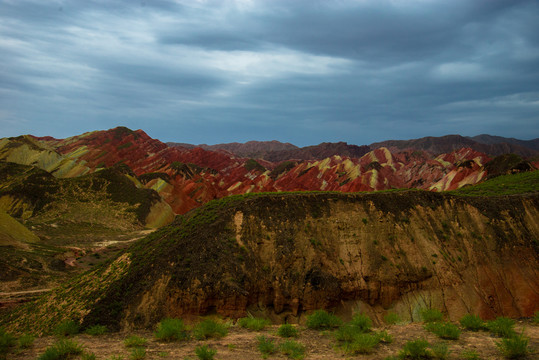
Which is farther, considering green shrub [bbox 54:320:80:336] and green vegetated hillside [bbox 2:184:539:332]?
green vegetated hillside [bbox 2:184:539:332]

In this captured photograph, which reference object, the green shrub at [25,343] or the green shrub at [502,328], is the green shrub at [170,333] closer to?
the green shrub at [25,343]

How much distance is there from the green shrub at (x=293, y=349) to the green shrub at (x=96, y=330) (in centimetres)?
869

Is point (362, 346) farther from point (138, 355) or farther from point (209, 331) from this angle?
point (138, 355)

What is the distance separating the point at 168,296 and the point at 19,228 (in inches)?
1496

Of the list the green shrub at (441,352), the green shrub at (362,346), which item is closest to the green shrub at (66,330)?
the green shrub at (362,346)

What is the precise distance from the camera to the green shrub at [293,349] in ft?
35.5

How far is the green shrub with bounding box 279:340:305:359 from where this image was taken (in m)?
10.8

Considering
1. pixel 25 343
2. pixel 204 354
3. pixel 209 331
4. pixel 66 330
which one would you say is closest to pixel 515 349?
pixel 204 354

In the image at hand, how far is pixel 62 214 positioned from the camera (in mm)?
64625

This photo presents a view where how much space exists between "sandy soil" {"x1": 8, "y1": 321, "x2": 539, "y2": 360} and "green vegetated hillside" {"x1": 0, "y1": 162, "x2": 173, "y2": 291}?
88.0 feet

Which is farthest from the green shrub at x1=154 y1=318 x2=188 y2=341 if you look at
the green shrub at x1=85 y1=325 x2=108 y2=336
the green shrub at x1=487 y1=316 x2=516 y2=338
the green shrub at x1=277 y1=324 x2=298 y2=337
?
the green shrub at x1=487 y1=316 x2=516 y2=338

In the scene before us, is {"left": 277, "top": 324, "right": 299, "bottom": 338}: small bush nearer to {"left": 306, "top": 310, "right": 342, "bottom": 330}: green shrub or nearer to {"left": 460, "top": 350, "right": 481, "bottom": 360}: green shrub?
{"left": 306, "top": 310, "right": 342, "bottom": 330}: green shrub

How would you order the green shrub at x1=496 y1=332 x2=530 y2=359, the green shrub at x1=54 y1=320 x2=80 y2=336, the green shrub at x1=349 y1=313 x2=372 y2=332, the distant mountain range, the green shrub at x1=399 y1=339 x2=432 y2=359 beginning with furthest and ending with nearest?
the distant mountain range < the green shrub at x1=54 y1=320 x2=80 y2=336 < the green shrub at x1=349 y1=313 x2=372 y2=332 < the green shrub at x1=399 y1=339 x2=432 y2=359 < the green shrub at x1=496 y1=332 x2=530 y2=359

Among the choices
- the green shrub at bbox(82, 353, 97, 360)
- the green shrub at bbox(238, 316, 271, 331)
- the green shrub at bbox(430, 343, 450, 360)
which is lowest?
the green shrub at bbox(238, 316, 271, 331)
